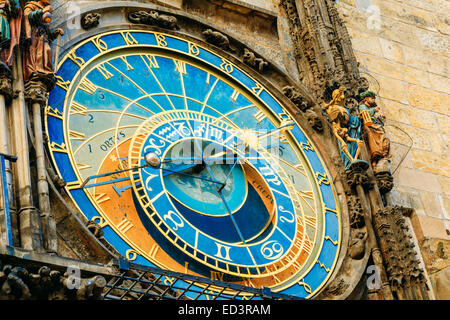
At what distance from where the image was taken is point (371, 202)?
23.5 feet

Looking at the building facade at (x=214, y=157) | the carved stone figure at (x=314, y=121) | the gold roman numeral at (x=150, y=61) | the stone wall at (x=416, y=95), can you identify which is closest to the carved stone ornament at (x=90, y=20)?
the building facade at (x=214, y=157)

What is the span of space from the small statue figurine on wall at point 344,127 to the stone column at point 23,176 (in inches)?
106

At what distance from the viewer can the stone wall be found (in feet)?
25.3

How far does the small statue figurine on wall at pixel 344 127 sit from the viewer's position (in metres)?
7.40

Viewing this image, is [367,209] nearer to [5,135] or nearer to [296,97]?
[296,97]

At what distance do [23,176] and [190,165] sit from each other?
155 cm

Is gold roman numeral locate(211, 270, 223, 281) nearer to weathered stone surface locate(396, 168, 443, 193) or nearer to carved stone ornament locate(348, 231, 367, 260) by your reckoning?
carved stone ornament locate(348, 231, 367, 260)

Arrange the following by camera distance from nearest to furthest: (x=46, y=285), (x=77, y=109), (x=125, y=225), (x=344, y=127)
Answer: (x=46, y=285)
(x=125, y=225)
(x=77, y=109)
(x=344, y=127)

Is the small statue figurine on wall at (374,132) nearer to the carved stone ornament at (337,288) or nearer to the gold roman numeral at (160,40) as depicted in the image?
the carved stone ornament at (337,288)

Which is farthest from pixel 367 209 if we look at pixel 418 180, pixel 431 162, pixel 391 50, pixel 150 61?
pixel 391 50

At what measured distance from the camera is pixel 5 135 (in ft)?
18.0

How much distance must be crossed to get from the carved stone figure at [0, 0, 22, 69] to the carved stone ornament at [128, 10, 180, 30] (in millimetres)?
1281
